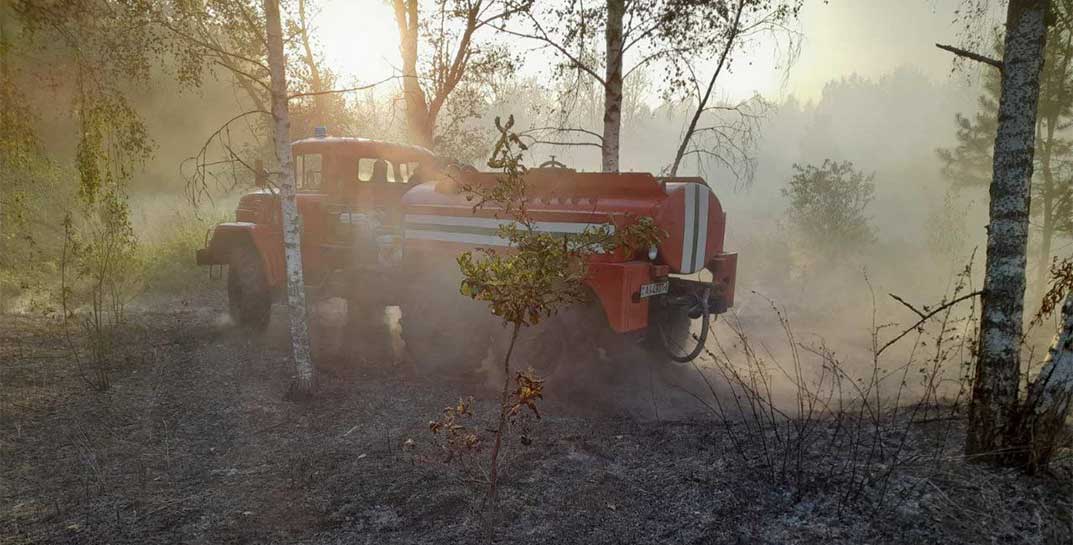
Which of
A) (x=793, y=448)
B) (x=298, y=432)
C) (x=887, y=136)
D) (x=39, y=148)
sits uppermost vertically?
(x=887, y=136)

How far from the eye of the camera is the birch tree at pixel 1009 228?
355cm

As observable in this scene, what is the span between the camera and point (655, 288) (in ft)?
20.0

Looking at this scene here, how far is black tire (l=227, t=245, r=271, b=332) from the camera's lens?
8.18 metres

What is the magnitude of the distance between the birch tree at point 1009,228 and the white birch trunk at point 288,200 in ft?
17.2

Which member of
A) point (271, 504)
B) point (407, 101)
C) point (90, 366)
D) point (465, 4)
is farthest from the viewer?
point (407, 101)

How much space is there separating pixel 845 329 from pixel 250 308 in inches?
409

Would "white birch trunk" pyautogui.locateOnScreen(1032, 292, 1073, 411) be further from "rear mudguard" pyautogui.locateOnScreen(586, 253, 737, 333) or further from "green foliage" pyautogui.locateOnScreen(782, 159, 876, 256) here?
"green foliage" pyautogui.locateOnScreen(782, 159, 876, 256)

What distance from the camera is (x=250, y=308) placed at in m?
8.23

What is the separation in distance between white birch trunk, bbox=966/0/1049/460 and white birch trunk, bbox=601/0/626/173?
5.40 meters

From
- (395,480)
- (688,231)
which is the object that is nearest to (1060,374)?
(688,231)

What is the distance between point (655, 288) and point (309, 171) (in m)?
5.13

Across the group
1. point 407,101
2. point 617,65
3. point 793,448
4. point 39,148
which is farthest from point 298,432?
point 407,101

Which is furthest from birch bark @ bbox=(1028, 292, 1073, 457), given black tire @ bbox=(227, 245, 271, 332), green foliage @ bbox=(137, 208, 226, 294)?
green foliage @ bbox=(137, 208, 226, 294)

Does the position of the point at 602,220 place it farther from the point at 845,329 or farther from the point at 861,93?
the point at 861,93
